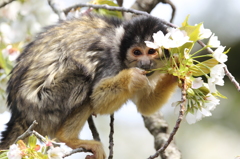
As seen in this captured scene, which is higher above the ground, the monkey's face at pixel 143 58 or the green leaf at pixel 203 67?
the green leaf at pixel 203 67

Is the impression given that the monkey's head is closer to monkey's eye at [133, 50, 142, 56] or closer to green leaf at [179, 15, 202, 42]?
monkey's eye at [133, 50, 142, 56]

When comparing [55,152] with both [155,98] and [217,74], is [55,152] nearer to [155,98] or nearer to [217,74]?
[217,74]

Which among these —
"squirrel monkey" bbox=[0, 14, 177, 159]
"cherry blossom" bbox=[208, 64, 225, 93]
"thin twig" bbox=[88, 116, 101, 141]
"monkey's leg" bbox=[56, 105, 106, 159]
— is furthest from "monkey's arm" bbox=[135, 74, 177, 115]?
"cherry blossom" bbox=[208, 64, 225, 93]

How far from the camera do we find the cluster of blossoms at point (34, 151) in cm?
295

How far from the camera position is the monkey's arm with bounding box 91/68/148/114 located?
4.75 m

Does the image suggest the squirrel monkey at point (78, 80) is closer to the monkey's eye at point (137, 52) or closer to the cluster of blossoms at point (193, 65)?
the monkey's eye at point (137, 52)

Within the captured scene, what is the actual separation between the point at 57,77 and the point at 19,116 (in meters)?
0.64

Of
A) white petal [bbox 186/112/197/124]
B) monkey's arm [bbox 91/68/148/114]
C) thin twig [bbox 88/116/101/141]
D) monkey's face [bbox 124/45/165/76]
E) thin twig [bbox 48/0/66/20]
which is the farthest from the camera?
thin twig [bbox 48/0/66/20]

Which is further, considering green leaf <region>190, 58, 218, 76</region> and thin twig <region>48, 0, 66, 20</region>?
thin twig <region>48, 0, 66, 20</region>

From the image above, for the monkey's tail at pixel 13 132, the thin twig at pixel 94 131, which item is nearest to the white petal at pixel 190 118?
the thin twig at pixel 94 131

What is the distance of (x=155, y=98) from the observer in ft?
17.2

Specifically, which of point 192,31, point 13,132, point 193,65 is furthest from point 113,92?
point 192,31

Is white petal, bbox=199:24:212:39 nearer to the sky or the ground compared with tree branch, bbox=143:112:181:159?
nearer to the sky

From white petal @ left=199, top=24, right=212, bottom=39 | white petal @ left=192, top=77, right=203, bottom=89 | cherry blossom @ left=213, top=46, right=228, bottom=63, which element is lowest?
white petal @ left=192, top=77, right=203, bottom=89
